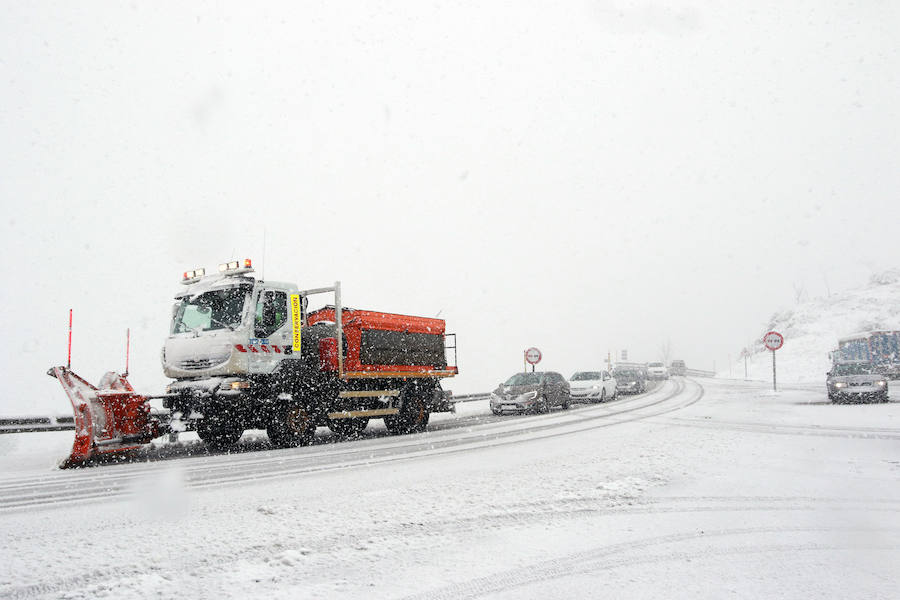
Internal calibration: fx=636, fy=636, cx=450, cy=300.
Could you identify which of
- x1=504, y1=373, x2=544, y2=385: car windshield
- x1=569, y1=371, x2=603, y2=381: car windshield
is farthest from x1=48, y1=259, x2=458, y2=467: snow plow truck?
x1=569, y1=371, x2=603, y2=381: car windshield

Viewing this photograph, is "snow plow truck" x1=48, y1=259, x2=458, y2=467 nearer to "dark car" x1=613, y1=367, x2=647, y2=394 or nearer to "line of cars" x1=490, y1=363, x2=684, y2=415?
"line of cars" x1=490, y1=363, x2=684, y2=415

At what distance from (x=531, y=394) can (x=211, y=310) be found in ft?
39.3

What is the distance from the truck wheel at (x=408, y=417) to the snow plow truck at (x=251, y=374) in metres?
0.44

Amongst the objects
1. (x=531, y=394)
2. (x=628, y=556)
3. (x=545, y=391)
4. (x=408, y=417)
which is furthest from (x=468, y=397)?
(x=628, y=556)

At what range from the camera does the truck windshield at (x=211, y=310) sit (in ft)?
39.6

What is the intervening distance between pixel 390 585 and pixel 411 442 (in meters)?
9.02

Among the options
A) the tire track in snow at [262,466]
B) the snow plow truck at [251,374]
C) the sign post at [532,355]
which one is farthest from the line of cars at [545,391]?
the snow plow truck at [251,374]

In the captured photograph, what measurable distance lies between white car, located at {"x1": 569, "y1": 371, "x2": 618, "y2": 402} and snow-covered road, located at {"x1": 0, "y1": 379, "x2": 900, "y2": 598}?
54.1 ft

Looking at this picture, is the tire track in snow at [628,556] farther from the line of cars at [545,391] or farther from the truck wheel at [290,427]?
the line of cars at [545,391]

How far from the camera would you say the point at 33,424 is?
14.0 meters

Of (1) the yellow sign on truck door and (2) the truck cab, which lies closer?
(2) the truck cab

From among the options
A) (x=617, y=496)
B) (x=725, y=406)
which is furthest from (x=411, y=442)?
(x=725, y=406)

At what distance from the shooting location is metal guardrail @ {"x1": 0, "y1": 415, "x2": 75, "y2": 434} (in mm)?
13500

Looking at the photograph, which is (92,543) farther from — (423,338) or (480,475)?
(423,338)
